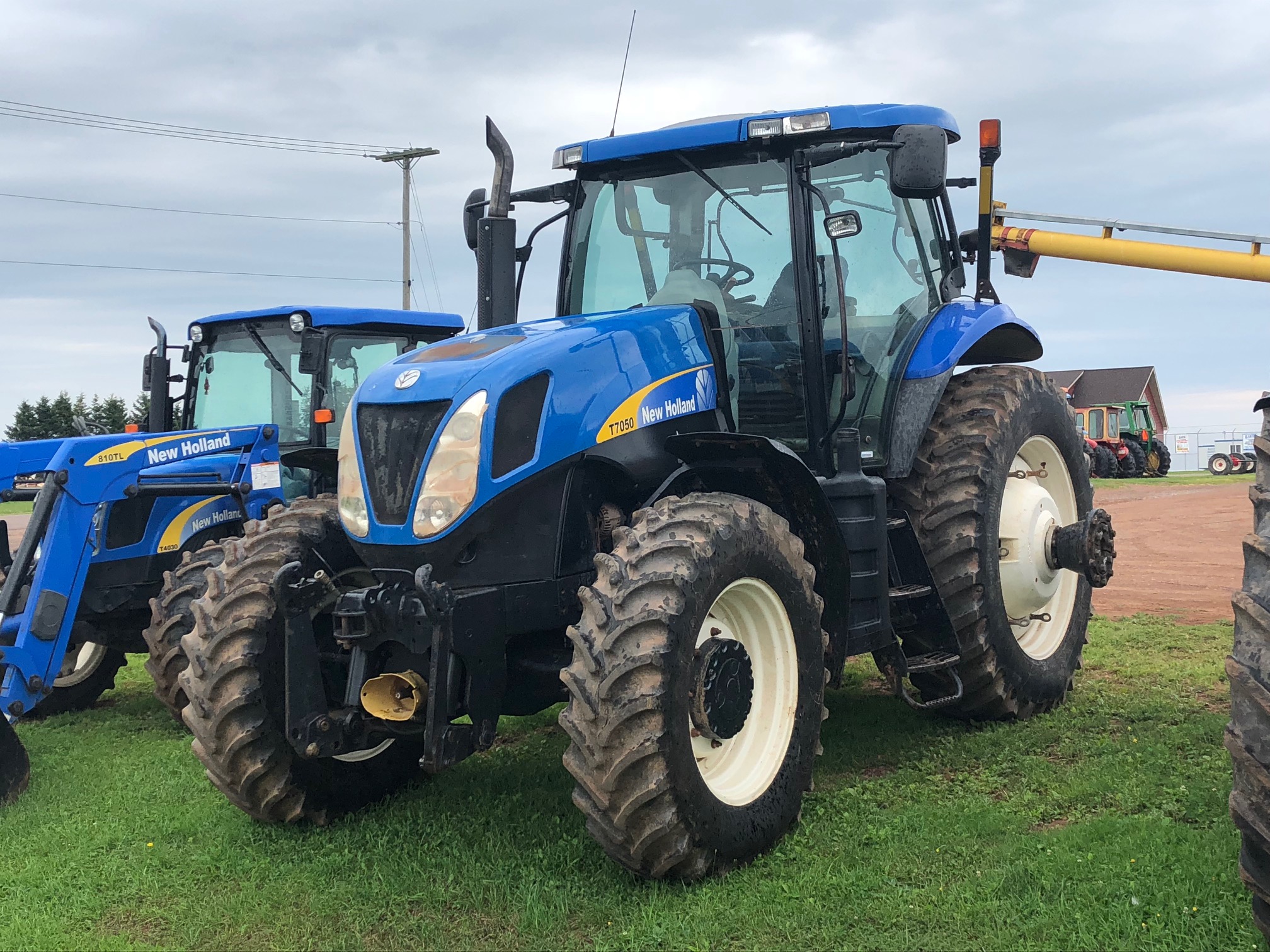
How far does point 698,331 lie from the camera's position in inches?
192

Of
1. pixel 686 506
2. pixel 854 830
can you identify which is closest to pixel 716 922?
pixel 854 830

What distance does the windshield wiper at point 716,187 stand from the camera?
507 cm

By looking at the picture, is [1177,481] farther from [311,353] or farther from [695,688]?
[695,688]

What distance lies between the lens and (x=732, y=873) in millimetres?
4012

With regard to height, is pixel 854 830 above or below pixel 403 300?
below

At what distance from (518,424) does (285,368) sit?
518cm

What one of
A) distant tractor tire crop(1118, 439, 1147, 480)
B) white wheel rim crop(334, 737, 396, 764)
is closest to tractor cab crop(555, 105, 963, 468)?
white wheel rim crop(334, 737, 396, 764)

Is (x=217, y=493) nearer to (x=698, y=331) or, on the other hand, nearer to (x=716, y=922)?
(x=698, y=331)

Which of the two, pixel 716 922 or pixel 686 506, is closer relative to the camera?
pixel 716 922

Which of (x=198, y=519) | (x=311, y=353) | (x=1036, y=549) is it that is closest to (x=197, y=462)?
(x=198, y=519)

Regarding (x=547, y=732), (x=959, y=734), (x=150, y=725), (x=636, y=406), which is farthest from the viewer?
(x=150, y=725)

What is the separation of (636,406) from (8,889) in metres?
2.86

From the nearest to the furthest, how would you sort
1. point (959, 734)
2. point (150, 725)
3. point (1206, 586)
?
1. point (959, 734)
2. point (150, 725)
3. point (1206, 586)

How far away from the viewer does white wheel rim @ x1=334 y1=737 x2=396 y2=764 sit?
476cm
